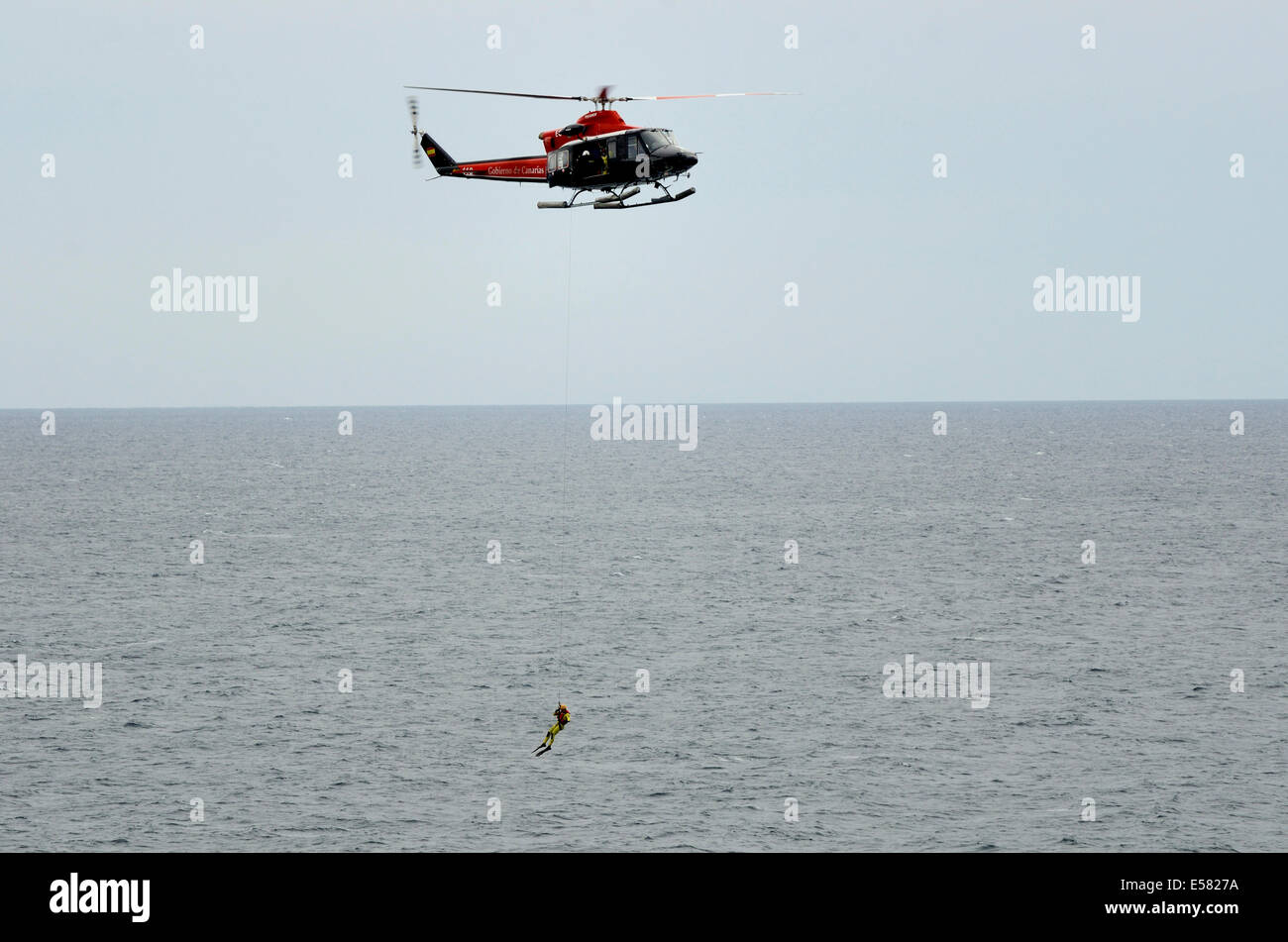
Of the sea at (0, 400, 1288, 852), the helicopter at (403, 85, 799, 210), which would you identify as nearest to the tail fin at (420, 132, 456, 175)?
the helicopter at (403, 85, 799, 210)

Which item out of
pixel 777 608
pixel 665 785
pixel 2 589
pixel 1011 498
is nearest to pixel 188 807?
pixel 665 785

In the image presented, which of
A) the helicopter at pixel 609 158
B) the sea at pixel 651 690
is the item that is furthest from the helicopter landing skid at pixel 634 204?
the sea at pixel 651 690

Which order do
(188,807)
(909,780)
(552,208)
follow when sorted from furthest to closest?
(909,780), (188,807), (552,208)

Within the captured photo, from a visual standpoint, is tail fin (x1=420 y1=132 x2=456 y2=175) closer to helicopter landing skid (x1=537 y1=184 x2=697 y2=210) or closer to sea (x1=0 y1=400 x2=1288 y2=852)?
helicopter landing skid (x1=537 y1=184 x2=697 y2=210)

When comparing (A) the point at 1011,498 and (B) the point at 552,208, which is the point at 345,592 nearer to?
(B) the point at 552,208

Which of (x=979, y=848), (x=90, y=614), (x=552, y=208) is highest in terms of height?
(x=552, y=208)
